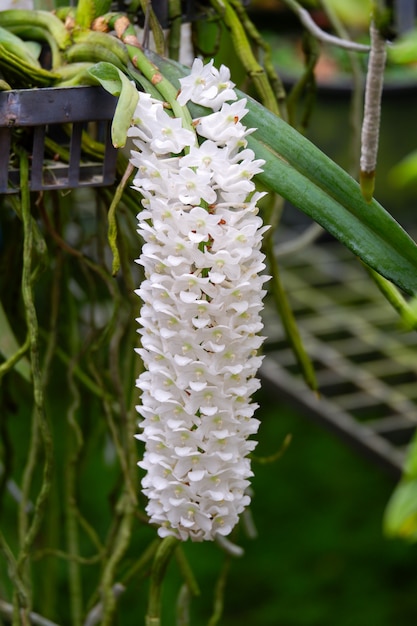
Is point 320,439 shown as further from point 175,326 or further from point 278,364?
point 175,326

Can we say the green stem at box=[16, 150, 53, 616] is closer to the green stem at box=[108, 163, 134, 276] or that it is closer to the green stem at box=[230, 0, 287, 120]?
the green stem at box=[108, 163, 134, 276]

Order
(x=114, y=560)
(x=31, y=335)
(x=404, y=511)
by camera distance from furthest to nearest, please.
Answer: (x=114, y=560)
(x=31, y=335)
(x=404, y=511)

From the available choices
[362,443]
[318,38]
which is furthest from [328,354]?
[318,38]

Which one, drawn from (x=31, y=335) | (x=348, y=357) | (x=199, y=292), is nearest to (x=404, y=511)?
(x=199, y=292)

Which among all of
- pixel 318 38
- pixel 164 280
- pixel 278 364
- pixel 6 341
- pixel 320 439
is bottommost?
pixel 320 439

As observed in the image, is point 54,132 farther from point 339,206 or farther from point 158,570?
point 158,570

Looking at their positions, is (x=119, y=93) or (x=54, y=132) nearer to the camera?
(x=119, y=93)

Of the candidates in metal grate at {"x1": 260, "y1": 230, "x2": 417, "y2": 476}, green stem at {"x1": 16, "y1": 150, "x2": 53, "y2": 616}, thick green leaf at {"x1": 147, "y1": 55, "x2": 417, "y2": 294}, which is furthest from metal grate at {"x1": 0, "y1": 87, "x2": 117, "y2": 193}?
metal grate at {"x1": 260, "y1": 230, "x2": 417, "y2": 476}
